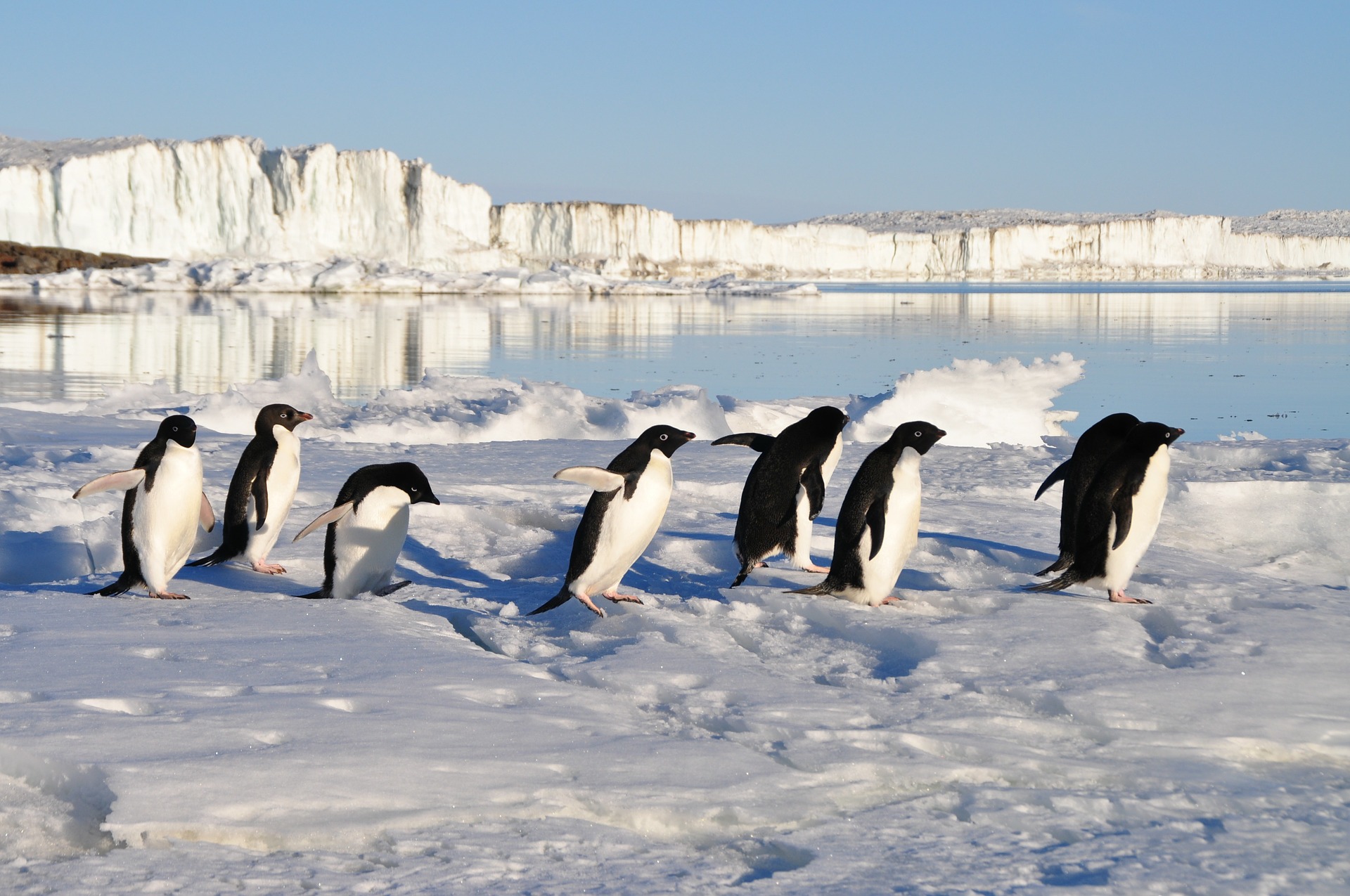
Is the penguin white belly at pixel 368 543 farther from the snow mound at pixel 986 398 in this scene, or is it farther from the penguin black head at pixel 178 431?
the snow mound at pixel 986 398

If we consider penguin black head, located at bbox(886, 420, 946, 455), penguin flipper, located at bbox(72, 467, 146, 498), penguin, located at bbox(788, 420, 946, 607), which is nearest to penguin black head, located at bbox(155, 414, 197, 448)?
penguin flipper, located at bbox(72, 467, 146, 498)

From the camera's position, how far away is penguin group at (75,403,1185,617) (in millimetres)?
4352

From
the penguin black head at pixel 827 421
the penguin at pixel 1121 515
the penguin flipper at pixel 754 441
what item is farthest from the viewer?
the penguin flipper at pixel 754 441

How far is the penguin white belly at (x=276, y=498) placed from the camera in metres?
4.91

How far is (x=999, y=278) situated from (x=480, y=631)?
107 m

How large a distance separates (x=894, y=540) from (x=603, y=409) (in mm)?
6535

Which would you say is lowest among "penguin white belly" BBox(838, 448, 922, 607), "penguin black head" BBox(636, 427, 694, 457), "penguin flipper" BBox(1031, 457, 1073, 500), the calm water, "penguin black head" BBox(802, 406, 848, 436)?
"penguin white belly" BBox(838, 448, 922, 607)

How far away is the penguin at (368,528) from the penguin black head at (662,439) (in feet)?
2.88

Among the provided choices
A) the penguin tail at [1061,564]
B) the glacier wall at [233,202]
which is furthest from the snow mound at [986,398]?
the glacier wall at [233,202]

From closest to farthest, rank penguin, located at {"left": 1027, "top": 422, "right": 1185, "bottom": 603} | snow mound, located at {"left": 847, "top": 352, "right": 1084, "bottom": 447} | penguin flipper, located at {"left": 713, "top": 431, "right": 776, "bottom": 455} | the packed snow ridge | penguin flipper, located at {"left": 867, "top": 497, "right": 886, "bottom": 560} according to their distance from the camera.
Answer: penguin flipper, located at {"left": 867, "top": 497, "right": 886, "bottom": 560} → penguin, located at {"left": 1027, "top": 422, "right": 1185, "bottom": 603} → penguin flipper, located at {"left": 713, "top": 431, "right": 776, "bottom": 455} → snow mound, located at {"left": 847, "top": 352, "right": 1084, "bottom": 447} → the packed snow ridge

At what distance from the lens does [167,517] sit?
14.1ft

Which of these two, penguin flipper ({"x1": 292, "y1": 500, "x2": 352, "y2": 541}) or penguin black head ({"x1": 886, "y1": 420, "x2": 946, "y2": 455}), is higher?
penguin black head ({"x1": 886, "y1": 420, "x2": 946, "y2": 455})

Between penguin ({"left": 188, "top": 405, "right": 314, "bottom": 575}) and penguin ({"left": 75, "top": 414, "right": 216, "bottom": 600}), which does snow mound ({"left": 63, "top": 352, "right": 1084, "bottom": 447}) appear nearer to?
penguin ({"left": 188, "top": 405, "right": 314, "bottom": 575})

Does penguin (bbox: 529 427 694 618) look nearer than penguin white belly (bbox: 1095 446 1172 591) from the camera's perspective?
Yes
